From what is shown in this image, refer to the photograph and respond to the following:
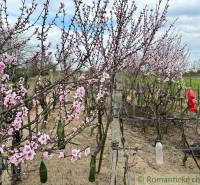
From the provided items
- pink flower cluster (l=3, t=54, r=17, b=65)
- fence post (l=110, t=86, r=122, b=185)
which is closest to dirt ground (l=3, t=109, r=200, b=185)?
fence post (l=110, t=86, r=122, b=185)

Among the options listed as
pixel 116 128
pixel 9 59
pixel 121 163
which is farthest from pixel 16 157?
pixel 121 163

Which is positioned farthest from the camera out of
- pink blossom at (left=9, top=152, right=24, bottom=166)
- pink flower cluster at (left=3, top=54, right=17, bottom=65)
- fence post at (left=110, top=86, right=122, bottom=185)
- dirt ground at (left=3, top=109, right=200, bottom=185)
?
dirt ground at (left=3, top=109, right=200, bottom=185)

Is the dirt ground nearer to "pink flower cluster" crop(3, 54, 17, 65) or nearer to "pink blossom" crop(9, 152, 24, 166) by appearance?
"pink flower cluster" crop(3, 54, 17, 65)

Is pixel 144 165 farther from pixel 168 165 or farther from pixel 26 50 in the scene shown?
pixel 26 50

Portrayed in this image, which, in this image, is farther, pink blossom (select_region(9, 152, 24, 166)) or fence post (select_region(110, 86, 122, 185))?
fence post (select_region(110, 86, 122, 185))

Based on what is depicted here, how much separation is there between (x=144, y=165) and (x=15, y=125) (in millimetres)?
4630

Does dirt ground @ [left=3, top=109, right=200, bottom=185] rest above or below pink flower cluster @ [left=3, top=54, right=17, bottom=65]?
below

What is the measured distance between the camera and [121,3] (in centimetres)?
770

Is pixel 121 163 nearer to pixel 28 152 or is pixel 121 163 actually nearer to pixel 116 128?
pixel 116 128

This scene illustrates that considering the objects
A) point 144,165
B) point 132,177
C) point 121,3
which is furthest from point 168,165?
point 121,3

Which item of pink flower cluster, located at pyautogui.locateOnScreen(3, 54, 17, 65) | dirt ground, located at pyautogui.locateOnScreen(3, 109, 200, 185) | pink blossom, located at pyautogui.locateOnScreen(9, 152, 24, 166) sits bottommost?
dirt ground, located at pyautogui.locateOnScreen(3, 109, 200, 185)

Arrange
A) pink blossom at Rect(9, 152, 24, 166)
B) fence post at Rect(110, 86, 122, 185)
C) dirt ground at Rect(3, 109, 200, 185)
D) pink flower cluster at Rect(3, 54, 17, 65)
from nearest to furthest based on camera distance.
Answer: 1. pink blossom at Rect(9, 152, 24, 166)
2. pink flower cluster at Rect(3, 54, 17, 65)
3. fence post at Rect(110, 86, 122, 185)
4. dirt ground at Rect(3, 109, 200, 185)

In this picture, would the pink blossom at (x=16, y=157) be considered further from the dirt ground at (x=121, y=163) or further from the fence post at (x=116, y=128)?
the fence post at (x=116, y=128)

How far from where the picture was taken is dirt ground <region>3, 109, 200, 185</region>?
8.03 meters
